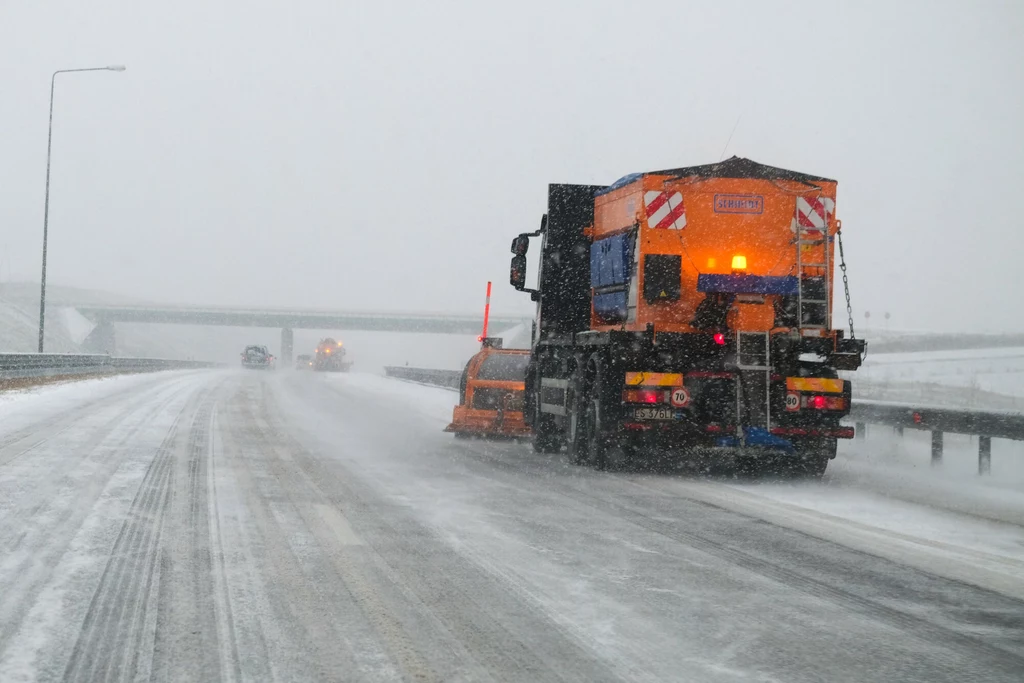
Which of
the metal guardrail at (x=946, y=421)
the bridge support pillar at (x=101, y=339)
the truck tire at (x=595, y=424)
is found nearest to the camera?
the truck tire at (x=595, y=424)

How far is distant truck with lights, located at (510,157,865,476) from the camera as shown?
1057 centimetres

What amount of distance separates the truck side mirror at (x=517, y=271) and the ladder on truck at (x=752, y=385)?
3856mm

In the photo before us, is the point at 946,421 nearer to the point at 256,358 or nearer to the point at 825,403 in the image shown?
the point at 825,403

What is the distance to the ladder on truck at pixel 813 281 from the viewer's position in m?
10.8

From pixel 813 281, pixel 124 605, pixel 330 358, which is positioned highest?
pixel 813 281

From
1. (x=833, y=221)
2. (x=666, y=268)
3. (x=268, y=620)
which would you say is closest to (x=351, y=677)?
(x=268, y=620)

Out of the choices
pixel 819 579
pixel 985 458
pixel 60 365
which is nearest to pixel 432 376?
pixel 60 365

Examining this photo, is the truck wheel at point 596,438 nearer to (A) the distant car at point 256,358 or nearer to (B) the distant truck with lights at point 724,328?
(B) the distant truck with lights at point 724,328

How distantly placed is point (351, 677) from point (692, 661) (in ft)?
4.33

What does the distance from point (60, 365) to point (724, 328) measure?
28665 mm

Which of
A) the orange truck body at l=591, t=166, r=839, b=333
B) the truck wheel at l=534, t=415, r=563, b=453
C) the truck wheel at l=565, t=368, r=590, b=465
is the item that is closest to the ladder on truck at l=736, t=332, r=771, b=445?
the orange truck body at l=591, t=166, r=839, b=333

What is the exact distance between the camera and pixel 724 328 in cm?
1077

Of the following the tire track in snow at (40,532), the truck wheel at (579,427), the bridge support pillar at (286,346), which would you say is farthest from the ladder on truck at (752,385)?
the bridge support pillar at (286,346)

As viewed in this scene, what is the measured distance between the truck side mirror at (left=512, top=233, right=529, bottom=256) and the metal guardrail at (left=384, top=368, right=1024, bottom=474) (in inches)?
211
